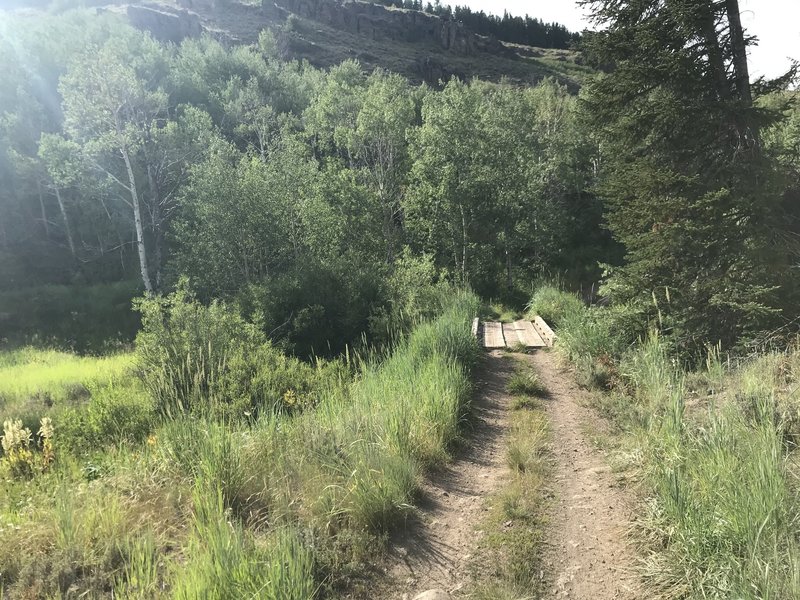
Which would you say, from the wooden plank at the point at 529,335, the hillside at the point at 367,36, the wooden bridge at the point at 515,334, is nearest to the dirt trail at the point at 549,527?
the wooden bridge at the point at 515,334

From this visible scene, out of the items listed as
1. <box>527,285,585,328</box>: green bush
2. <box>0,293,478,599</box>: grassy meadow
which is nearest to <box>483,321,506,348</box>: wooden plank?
<box>527,285,585,328</box>: green bush

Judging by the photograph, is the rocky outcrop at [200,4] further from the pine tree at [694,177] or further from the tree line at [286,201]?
the pine tree at [694,177]

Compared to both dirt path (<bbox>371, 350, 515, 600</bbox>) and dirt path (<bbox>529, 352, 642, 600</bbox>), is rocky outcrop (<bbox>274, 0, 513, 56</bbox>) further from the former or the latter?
dirt path (<bbox>529, 352, 642, 600</bbox>)

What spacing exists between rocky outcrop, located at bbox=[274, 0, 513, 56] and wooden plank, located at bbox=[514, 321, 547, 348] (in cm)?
12279

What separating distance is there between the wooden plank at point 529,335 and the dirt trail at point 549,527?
460 cm

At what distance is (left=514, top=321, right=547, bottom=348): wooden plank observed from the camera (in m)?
10.0

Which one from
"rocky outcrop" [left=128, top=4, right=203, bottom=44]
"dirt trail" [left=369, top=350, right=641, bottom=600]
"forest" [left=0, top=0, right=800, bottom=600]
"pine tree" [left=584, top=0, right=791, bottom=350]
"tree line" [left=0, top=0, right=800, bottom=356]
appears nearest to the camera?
"forest" [left=0, top=0, right=800, bottom=600]

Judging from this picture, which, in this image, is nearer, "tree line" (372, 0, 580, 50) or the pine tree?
the pine tree

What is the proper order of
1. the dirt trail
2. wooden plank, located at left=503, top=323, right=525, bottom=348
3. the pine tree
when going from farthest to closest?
wooden plank, located at left=503, top=323, right=525, bottom=348 → the pine tree → the dirt trail

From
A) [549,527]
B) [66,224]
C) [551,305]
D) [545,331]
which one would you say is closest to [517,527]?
[549,527]

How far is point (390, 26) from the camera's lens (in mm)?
122375

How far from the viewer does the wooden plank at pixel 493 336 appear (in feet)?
33.6

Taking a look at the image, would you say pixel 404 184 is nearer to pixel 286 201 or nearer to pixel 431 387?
pixel 286 201

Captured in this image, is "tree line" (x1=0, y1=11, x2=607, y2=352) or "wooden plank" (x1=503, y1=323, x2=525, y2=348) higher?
"tree line" (x1=0, y1=11, x2=607, y2=352)
